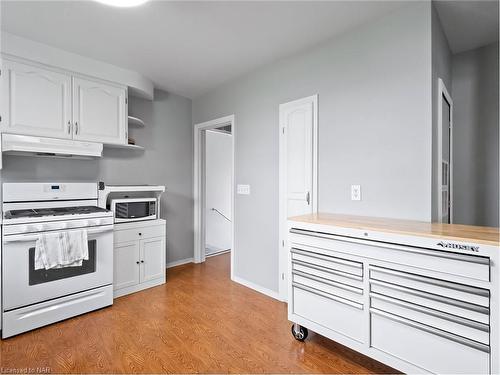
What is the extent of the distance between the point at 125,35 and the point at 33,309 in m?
2.49

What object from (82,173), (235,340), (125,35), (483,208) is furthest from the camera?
(82,173)

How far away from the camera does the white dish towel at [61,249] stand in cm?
218

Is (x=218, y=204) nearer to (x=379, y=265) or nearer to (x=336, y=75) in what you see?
(x=336, y=75)

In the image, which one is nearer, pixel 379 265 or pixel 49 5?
pixel 379 265

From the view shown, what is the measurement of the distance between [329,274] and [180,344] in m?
1.27

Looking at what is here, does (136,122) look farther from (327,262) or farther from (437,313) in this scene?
(437,313)

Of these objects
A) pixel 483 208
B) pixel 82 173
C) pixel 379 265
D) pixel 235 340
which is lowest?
pixel 235 340

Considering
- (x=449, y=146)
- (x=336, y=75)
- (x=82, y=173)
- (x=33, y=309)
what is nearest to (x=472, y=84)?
(x=449, y=146)

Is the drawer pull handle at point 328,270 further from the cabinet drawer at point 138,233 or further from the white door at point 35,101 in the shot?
the white door at point 35,101

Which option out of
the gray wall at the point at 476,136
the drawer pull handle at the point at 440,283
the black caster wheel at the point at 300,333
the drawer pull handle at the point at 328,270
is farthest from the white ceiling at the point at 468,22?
the black caster wheel at the point at 300,333

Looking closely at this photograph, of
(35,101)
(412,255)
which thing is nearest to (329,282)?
(412,255)

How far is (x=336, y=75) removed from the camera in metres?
2.37

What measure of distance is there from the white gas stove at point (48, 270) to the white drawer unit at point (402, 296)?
1.91 m

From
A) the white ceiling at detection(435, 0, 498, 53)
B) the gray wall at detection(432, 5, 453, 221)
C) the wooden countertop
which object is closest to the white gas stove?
the wooden countertop
